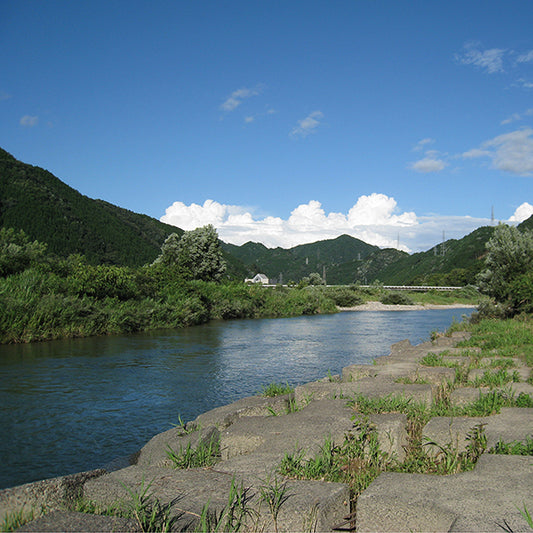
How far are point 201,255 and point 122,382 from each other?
1387 inches

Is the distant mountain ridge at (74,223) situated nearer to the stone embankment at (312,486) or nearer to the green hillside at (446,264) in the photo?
the green hillside at (446,264)

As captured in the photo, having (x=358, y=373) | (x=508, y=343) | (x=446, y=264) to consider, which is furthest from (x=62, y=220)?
(x=446, y=264)

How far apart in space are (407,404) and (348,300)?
1747 inches

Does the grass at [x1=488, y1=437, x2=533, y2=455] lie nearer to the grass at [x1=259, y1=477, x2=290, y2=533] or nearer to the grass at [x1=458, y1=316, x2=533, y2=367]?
the grass at [x1=259, y1=477, x2=290, y2=533]

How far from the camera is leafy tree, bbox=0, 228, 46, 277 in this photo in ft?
62.6

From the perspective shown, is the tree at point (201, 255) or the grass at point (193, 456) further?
the tree at point (201, 255)

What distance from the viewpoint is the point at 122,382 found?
34.2 feet

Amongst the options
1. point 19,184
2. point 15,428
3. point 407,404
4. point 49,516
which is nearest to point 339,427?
point 407,404

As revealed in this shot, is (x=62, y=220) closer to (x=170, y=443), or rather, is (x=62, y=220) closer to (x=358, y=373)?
(x=358, y=373)

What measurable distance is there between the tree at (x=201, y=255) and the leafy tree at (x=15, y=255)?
21689 millimetres

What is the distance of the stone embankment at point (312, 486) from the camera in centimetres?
251

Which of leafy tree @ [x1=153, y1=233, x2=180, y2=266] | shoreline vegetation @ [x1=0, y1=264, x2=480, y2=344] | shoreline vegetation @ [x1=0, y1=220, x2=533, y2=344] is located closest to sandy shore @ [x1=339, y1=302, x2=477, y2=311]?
shoreline vegetation @ [x1=0, y1=264, x2=480, y2=344]

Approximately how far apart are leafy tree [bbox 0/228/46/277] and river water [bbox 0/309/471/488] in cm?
479

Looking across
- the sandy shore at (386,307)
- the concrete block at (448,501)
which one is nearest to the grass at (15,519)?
the concrete block at (448,501)
